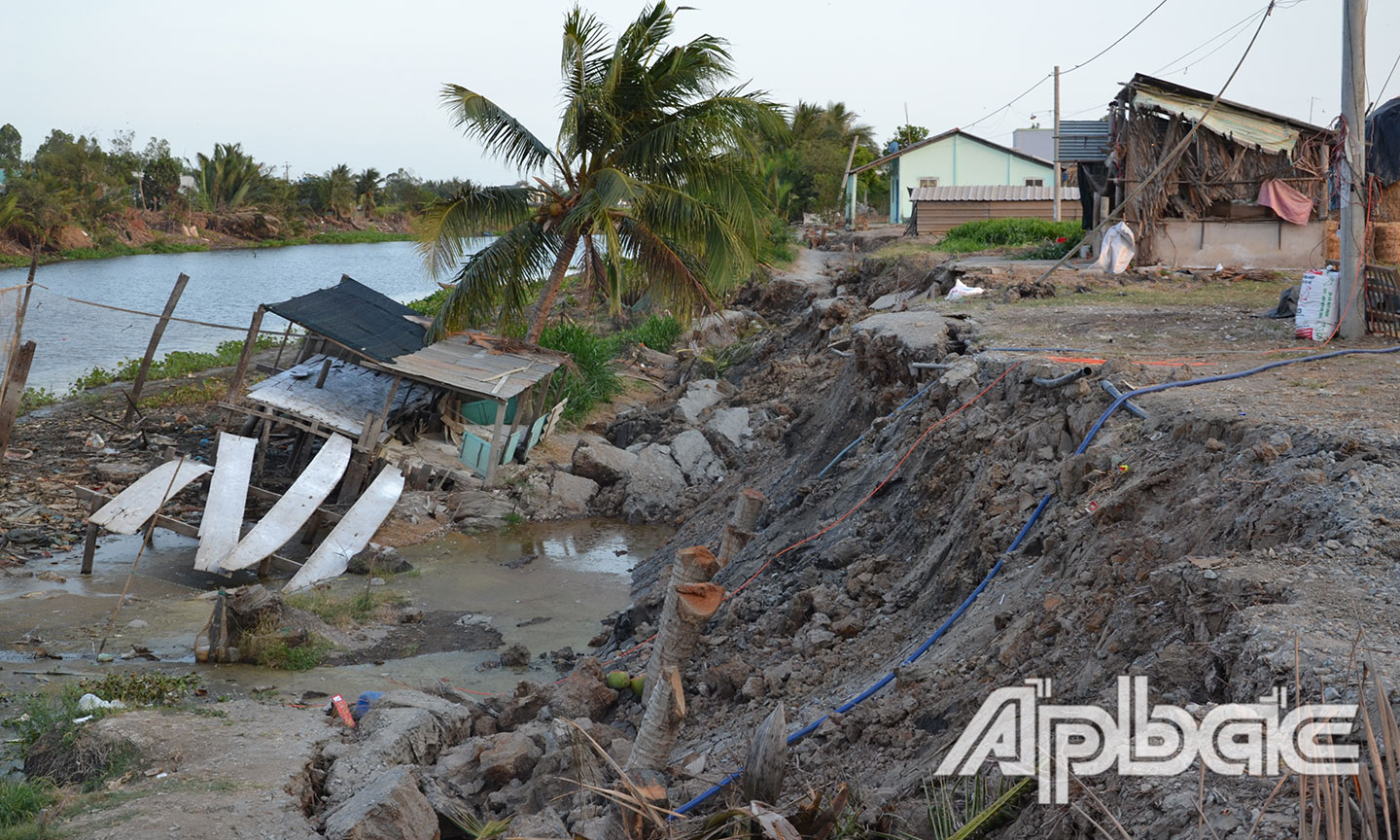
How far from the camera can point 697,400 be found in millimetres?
17734

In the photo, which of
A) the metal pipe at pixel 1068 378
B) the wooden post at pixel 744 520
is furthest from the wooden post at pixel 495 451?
the metal pipe at pixel 1068 378

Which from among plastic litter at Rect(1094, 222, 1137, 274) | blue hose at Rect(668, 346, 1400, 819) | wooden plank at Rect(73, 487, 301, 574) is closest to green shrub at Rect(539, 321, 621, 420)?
wooden plank at Rect(73, 487, 301, 574)

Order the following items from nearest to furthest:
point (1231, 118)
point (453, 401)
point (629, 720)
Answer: point (629, 720) < point (453, 401) < point (1231, 118)

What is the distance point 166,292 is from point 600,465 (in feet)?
113

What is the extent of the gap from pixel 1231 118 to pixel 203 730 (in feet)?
55.1

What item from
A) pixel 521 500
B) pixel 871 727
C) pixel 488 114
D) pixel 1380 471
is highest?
pixel 488 114

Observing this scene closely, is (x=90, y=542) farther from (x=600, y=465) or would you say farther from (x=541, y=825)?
(x=541, y=825)

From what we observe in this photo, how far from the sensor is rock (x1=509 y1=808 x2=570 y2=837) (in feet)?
14.9

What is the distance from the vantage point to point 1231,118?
1655cm

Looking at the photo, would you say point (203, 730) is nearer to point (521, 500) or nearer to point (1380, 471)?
point (1380, 471)

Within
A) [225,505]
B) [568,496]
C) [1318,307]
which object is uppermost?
[1318,307]

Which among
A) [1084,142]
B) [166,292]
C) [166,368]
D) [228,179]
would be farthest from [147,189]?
[1084,142]

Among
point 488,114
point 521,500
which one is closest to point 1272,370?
point 521,500

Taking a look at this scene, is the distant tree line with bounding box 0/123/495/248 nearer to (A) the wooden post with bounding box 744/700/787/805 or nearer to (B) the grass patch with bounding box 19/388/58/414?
(B) the grass patch with bounding box 19/388/58/414
